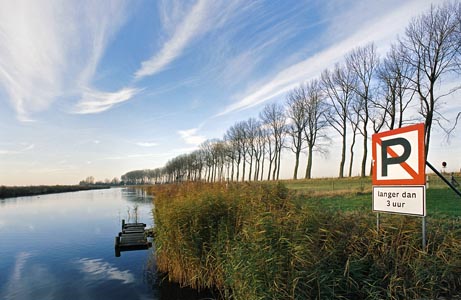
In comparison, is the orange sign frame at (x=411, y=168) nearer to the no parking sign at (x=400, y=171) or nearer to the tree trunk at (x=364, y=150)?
the no parking sign at (x=400, y=171)

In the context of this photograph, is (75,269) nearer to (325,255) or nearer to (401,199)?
(325,255)

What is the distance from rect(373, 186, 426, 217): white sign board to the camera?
15.1 feet

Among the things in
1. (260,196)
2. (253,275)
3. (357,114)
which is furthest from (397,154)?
(357,114)

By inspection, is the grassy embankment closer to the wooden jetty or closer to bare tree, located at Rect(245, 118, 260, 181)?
the wooden jetty

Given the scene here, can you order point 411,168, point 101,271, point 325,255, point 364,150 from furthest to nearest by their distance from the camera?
point 364,150 → point 101,271 → point 411,168 → point 325,255

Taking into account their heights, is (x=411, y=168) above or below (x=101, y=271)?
above

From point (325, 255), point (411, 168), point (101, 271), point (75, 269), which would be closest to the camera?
point (325, 255)

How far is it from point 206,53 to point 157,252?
9.59 m

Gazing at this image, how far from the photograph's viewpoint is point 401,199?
499 centimetres

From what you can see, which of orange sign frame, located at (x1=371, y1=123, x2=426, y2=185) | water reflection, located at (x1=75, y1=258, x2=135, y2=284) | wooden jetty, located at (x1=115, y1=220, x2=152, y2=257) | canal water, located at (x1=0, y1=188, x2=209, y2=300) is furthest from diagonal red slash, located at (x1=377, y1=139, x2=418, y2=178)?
wooden jetty, located at (x1=115, y1=220, x2=152, y2=257)

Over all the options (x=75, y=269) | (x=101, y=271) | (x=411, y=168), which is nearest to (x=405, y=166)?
(x=411, y=168)

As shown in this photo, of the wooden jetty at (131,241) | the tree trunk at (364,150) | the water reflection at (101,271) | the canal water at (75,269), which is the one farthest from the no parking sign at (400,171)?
the tree trunk at (364,150)

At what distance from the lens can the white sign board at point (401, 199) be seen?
4617 mm

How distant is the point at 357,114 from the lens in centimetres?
3130
